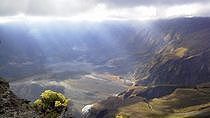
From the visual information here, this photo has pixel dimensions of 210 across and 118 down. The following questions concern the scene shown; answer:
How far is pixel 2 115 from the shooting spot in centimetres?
7019

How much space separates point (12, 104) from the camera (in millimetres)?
77125

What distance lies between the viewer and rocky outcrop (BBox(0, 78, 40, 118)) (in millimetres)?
71375

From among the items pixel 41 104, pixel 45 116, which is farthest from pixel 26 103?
pixel 41 104

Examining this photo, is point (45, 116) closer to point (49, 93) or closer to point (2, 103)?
point (2, 103)

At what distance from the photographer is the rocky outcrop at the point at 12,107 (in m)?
71.4

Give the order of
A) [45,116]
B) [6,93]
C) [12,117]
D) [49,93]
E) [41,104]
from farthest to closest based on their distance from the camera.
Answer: [49,93] → [41,104] → [6,93] → [45,116] → [12,117]

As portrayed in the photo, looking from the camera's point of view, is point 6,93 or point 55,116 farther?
point 6,93

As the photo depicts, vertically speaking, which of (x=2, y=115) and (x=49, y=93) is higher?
(x=49, y=93)

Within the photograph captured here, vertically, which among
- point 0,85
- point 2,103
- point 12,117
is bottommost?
point 12,117

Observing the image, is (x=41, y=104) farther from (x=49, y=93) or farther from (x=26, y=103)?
(x=26, y=103)

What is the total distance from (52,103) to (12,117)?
1266 inches

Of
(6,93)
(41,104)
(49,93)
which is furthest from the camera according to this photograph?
(49,93)

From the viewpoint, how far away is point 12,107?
247 feet

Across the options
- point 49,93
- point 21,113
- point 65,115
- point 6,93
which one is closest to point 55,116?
point 65,115
